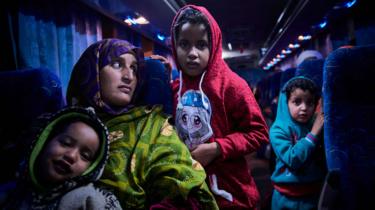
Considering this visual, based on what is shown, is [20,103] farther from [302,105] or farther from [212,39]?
[302,105]

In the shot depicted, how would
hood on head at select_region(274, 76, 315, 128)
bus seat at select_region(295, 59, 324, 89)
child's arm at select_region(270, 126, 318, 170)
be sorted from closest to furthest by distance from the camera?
1. child's arm at select_region(270, 126, 318, 170)
2. hood on head at select_region(274, 76, 315, 128)
3. bus seat at select_region(295, 59, 324, 89)

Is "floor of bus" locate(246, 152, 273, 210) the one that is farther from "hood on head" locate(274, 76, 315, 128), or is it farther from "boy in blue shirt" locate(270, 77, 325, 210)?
"hood on head" locate(274, 76, 315, 128)

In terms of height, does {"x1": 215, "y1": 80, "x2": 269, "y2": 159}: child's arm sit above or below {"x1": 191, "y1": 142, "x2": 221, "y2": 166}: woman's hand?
above

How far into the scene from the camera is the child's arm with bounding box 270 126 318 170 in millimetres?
1265

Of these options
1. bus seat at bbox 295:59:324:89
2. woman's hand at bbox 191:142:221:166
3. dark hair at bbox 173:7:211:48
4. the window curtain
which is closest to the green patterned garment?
woman's hand at bbox 191:142:221:166

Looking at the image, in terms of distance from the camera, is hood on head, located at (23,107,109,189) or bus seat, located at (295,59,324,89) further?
bus seat, located at (295,59,324,89)

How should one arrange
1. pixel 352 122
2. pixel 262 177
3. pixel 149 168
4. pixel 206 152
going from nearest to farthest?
pixel 149 168 < pixel 206 152 < pixel 352 122 < pixel 262 177

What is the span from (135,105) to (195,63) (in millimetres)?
258

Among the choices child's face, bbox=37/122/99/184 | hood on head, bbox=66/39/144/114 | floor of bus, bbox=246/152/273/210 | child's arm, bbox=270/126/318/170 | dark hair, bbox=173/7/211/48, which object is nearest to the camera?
child's face, bbox=37/122/99/184

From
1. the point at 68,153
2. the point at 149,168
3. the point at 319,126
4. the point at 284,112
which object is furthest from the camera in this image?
the point at 284,112

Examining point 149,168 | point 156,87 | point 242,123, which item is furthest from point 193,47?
point 149,168

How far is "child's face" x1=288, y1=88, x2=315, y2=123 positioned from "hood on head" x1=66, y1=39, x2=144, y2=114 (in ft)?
2.85

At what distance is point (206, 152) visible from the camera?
0.89 m

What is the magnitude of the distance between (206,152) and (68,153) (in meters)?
0.43
